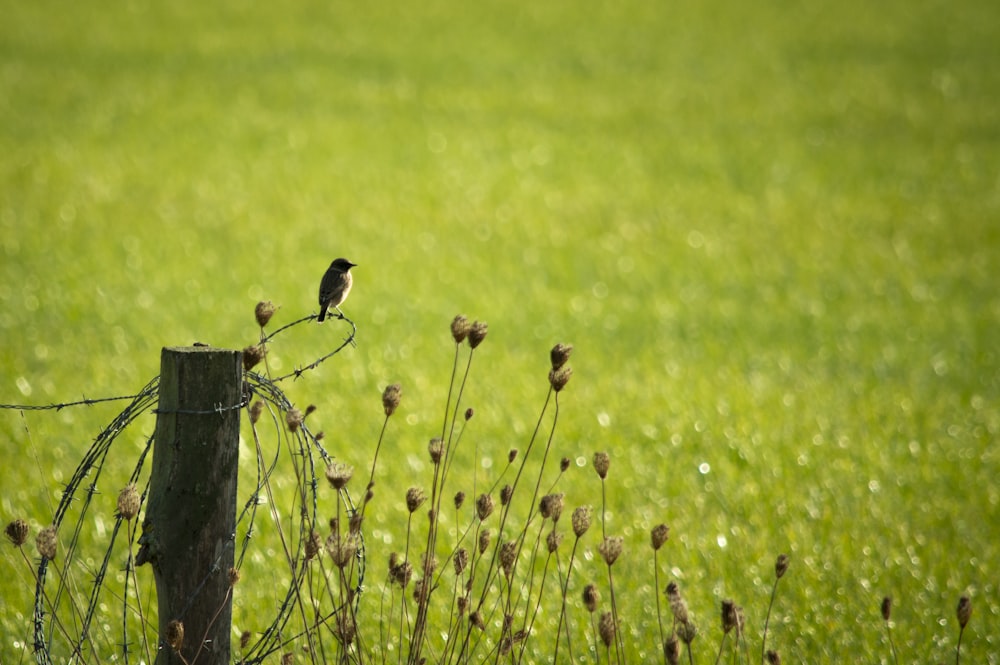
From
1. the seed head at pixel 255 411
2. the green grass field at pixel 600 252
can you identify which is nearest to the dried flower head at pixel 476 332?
the seed head at pixel 255 411

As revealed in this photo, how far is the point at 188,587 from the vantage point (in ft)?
9.10

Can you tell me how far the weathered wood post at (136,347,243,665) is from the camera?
8.85 feet

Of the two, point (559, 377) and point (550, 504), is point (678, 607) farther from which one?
point (559, 377)

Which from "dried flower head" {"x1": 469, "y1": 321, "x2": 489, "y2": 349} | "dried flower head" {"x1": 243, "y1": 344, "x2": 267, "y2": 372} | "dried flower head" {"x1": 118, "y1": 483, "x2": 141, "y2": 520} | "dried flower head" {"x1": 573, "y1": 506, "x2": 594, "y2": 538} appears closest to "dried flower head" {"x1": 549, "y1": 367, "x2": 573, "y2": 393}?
"dried flower head" {"x1": 469, "y1": 321, "x2": 489, "y2": 349}

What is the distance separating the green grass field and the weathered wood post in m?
0.80

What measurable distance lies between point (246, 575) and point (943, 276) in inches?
424

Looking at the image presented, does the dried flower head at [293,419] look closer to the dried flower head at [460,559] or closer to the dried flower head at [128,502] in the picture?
the dried flower head at [128,502]

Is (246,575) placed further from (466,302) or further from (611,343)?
(466,302)

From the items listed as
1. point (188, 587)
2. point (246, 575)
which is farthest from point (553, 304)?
point (188, 587)

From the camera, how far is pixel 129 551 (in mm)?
2926

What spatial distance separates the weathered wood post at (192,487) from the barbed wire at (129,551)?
32mm

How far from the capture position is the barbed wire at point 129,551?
2.46 m

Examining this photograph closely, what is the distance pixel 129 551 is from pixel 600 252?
37.9ft

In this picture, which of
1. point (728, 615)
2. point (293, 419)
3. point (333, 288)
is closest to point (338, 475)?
point (293, 419)
